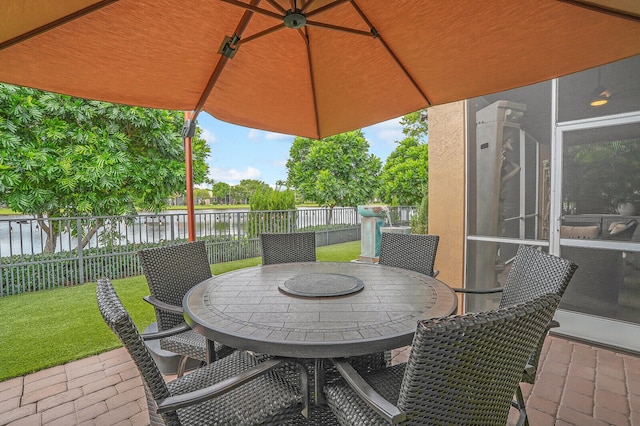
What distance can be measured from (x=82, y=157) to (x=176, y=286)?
179 inches

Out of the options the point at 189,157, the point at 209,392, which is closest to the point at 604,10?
the point at 209,392

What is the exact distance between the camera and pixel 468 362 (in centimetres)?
100

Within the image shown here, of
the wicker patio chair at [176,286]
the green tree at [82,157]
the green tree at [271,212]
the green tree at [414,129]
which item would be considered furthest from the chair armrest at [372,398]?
the green tree at [414,129]

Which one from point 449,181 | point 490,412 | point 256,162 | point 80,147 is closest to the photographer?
point 490,412

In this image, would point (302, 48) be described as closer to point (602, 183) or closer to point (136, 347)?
point (136, 347)

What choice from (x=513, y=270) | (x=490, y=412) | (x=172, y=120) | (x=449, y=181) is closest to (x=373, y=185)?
(x=172, y=120)

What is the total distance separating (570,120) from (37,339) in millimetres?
5737

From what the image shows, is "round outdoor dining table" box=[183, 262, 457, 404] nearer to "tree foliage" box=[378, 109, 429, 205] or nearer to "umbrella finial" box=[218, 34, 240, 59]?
"umbrella finial" box=[218, 34, 240, 59]

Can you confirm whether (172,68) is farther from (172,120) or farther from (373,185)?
(373,185)

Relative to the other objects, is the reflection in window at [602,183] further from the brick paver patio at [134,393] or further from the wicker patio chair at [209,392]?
the wicker patio chair at [209,392]

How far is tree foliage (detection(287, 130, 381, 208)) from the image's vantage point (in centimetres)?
1361

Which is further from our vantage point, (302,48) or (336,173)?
(336,173)

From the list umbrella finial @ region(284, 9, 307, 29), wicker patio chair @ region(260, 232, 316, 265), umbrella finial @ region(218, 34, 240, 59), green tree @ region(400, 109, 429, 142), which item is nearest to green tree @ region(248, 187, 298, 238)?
wicker patio chair @ region(260, 232, 316, 265)

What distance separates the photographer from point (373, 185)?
15117 mm
